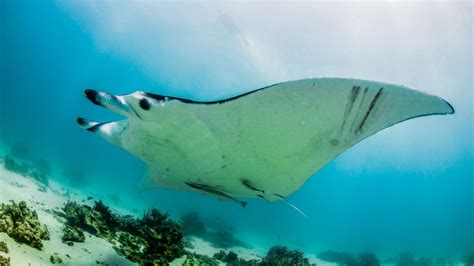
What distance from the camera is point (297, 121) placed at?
2852 millimetres

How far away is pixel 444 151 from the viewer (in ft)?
186

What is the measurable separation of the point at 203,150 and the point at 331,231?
2313 inches

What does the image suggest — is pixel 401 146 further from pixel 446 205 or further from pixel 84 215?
pixel 84 215

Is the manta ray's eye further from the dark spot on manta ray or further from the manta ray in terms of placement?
the dark spot on manta ray

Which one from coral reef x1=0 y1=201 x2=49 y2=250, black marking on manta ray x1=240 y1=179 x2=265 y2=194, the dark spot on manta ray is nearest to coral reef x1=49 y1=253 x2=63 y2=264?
coral reef x1=0 y1=201 x2=49 y2=250

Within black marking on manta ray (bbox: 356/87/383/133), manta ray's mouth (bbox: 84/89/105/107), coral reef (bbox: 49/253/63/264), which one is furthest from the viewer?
coral reef (bbox: 49/253/63/264)

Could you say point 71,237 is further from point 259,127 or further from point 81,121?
point 259,127

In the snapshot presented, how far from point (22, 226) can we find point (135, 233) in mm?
3241

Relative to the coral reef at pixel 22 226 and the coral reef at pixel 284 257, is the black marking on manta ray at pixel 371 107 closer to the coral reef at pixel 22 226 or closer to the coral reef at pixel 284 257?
the coral reef at pixel 22 226

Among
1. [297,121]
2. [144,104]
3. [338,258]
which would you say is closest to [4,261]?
[144,104]

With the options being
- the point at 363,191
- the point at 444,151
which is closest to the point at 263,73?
the point at 444,151

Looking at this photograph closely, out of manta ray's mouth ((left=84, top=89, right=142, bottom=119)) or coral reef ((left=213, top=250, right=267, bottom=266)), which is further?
coral reef ((left=213, top=250, right=267, bottom=266))

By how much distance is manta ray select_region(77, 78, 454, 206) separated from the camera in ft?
7.95

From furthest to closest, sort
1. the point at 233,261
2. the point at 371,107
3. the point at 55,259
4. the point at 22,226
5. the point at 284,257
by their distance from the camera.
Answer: the point at 284,257, the point at 233,261, the point at 22,226, the point at 55,259, the point at 371,107
